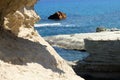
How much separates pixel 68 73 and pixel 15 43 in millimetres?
1767

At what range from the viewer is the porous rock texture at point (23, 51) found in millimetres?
12484

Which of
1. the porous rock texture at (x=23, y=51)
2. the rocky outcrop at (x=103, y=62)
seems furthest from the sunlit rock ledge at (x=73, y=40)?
the porous rock texture at (x=23, y=51)

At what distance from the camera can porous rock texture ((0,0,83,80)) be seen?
41.0 feet

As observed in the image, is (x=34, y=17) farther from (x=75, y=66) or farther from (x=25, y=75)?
(x=75, y=66)

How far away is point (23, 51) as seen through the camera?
13.7 meters

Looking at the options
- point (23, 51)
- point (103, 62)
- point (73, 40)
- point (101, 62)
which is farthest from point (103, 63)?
point (73, 40)

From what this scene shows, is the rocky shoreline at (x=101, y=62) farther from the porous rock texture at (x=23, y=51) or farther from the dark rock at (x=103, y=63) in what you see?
the porous rock texture at (x=23, y=51)

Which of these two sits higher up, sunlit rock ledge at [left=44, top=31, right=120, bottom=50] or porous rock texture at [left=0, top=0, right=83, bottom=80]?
Result: sunlit rock ledge at [left=44, top=31, right=120, bottom=50]

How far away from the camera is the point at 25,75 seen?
12289mm

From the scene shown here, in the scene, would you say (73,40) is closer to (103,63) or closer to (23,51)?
(103,63)

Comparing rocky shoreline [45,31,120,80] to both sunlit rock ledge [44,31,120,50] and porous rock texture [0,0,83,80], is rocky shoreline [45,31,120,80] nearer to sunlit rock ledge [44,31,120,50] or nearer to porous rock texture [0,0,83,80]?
porous rock texture [0,0,83,80]

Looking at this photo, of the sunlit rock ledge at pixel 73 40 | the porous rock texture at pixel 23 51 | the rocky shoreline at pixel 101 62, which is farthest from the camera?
the sunlit rock ledge at pixel 73 40

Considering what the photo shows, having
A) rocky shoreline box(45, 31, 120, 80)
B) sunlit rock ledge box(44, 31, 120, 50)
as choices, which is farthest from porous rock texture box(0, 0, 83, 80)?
sunlit rock ledge box(44, 31, 120, 50)

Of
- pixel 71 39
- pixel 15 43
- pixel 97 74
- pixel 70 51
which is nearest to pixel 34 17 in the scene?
pixel 15 43
